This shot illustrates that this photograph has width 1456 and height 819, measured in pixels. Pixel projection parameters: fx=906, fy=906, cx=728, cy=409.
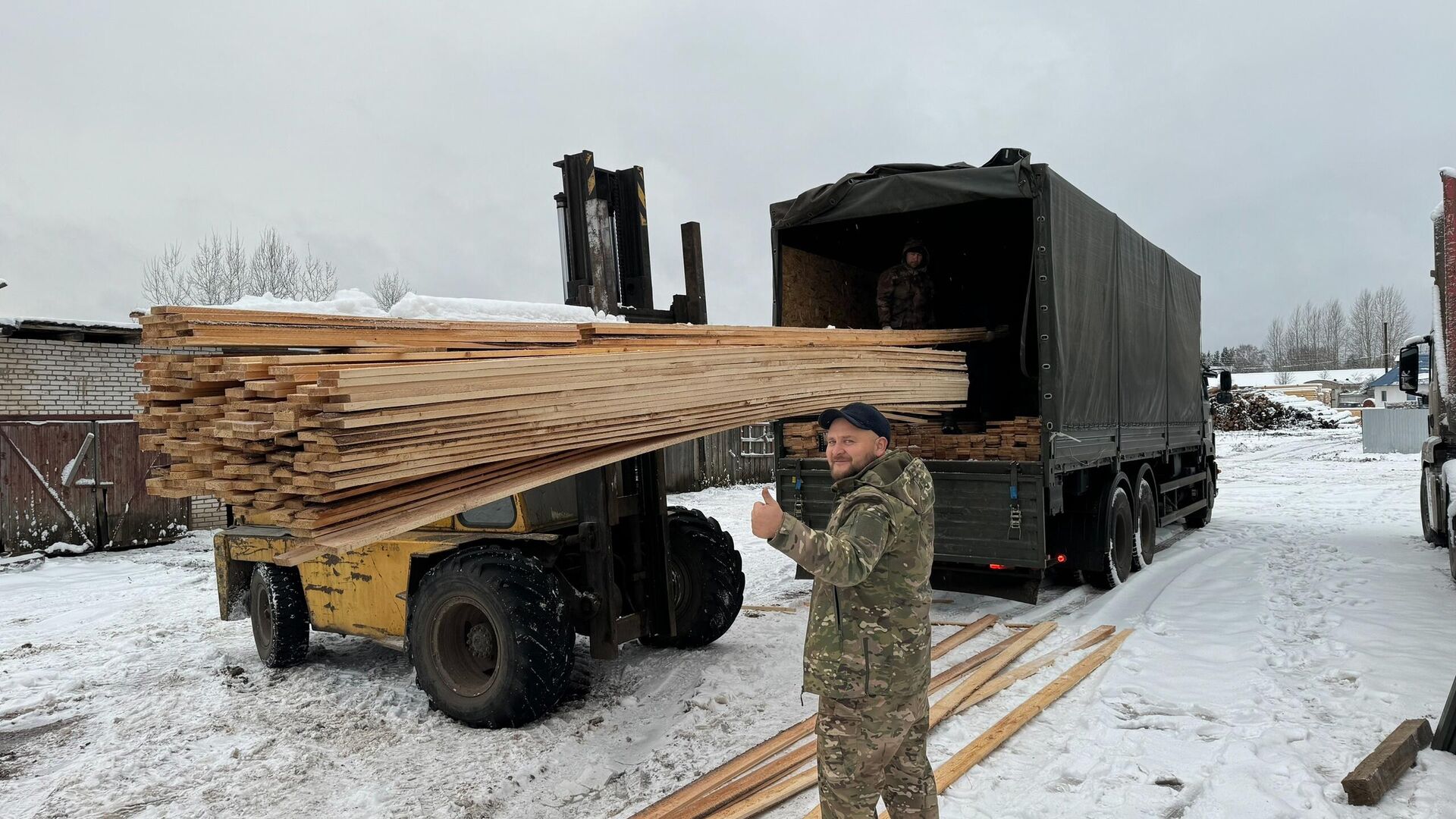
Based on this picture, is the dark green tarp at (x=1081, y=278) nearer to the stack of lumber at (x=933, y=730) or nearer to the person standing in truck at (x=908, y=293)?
the person standing in truck at (x=908, y=293)

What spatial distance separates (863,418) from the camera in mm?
3258


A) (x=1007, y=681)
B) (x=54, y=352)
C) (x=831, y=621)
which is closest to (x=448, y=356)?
(x=831, y=621)

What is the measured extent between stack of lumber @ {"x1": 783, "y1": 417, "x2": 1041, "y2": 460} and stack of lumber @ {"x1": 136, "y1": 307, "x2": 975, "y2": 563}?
308 cm

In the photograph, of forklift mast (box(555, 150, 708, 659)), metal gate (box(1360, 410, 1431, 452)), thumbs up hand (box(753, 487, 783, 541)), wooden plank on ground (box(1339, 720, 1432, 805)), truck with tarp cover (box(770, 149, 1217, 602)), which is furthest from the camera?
metal gate (box(1360, 410, 1431, 452))

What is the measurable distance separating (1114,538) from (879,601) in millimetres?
6332

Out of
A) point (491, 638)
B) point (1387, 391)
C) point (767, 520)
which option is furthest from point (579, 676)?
point (1387, 391)

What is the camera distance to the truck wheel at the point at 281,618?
665 centimetres

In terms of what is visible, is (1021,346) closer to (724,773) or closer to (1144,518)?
(1144,518)

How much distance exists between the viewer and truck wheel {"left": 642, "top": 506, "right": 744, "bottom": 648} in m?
6.51

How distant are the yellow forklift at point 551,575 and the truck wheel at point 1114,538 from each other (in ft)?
11.9

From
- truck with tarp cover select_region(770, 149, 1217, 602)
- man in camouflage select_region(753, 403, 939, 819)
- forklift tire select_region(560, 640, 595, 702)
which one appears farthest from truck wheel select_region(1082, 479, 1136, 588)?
man in camouflage select_region(753, 403, 939, 819)

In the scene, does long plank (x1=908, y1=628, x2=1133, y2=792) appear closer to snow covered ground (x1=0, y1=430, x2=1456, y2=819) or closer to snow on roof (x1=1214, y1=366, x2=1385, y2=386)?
snow covered ground (x1=0, y1=430, x2=1456, y2=819)

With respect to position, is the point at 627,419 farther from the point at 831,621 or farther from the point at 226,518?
the point at 226,518

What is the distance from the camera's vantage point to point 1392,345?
3120 inches
